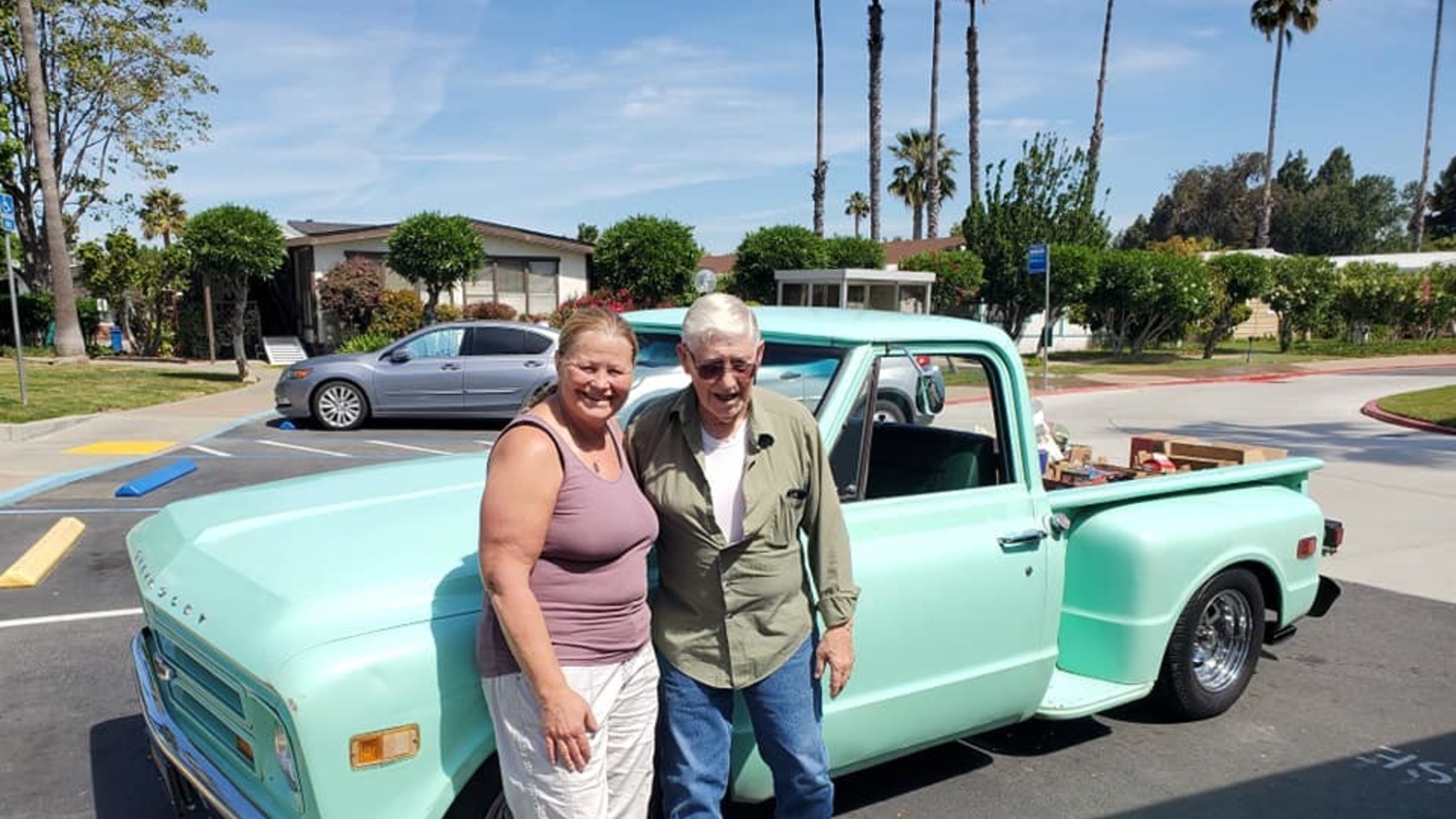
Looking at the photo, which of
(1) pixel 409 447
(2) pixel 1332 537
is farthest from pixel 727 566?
(1) pixel 409 447

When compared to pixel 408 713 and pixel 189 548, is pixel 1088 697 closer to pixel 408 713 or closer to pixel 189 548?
pixel 408 713

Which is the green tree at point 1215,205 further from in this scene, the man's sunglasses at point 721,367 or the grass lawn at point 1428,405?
the man's sunglasses at point 721,367

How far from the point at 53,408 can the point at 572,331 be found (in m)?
14.3

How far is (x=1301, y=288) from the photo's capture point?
106 feet

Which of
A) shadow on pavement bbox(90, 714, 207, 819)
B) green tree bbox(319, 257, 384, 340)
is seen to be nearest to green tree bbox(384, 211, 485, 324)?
green tree bbox(319, 257, 384, 340)

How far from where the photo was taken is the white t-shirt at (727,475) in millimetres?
2434

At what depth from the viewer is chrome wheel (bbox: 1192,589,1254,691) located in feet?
14.0

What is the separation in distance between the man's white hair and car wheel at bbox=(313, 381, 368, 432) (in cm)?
1233

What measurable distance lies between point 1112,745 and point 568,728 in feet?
9.62

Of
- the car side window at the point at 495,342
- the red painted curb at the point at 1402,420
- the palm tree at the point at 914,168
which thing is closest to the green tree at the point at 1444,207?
the palm tree at the point at 914,168

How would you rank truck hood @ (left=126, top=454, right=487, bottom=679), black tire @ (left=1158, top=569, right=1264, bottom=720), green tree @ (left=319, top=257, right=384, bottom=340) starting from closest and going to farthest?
1. truck hood @ (left=126, top=454, right=487, bottom=679)
2. black tire @ (left=1158, top=569, right=1264, bottom=720)
3. green tree @ (left=319, top=257, right=384, bottom=340)

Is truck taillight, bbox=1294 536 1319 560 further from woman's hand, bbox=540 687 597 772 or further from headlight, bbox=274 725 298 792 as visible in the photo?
headlight, bbox=274 725 298 792

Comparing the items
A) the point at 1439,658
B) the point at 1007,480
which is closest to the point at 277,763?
the point at 1007,480

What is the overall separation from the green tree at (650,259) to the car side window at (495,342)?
529 inches
